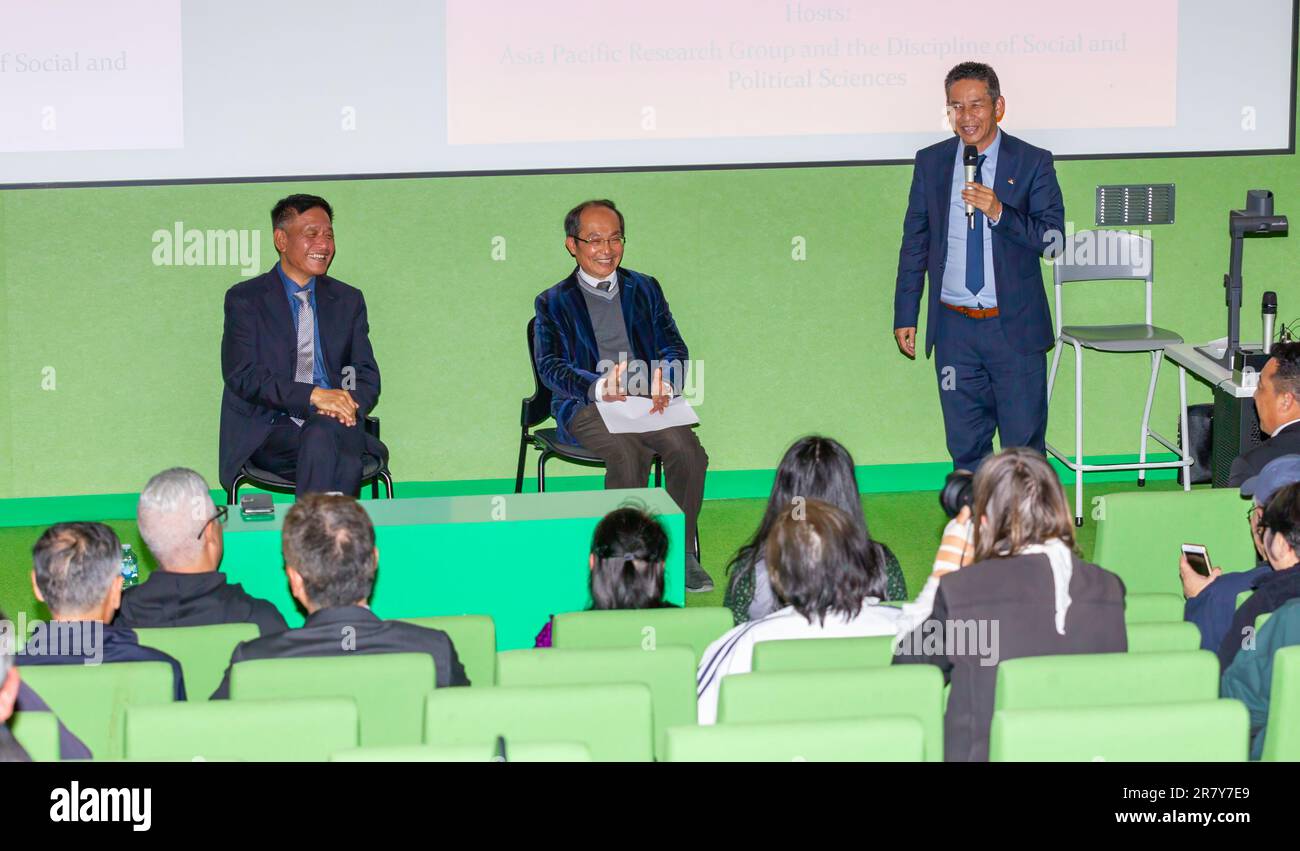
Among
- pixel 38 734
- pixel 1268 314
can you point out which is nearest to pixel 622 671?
pixel 38 734

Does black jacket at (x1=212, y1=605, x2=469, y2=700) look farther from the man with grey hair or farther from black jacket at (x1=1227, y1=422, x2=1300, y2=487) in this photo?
black jacket at (x1=1227, y1=422, x2=1300, y2=487)

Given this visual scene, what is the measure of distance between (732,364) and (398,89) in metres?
1.74

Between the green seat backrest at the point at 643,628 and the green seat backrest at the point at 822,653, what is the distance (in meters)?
0.31

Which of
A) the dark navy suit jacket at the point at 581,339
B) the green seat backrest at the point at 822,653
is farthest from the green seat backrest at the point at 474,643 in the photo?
the dark navy suit jacket at the point at 581,339

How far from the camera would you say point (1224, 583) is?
3.61 metres

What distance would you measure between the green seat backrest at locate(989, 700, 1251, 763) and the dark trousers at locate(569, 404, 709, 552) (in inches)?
121

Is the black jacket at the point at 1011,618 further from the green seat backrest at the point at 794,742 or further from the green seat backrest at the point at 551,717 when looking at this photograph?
the green seat backrest at the point at 551,717

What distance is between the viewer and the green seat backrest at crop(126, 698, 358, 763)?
260cm

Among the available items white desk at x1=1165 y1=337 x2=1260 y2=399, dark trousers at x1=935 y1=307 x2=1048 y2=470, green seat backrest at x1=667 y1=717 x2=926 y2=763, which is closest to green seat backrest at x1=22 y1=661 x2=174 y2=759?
green seat backrest at x1=667 y1=717 x2=926 y2=763

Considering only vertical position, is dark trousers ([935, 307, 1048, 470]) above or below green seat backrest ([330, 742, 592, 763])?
above

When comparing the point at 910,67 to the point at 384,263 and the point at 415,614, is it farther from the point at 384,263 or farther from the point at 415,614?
the point at 415,614

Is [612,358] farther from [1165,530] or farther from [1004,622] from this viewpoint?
[1004,622]

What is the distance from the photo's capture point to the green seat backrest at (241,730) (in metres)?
2.60

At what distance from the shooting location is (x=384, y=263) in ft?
20.9
